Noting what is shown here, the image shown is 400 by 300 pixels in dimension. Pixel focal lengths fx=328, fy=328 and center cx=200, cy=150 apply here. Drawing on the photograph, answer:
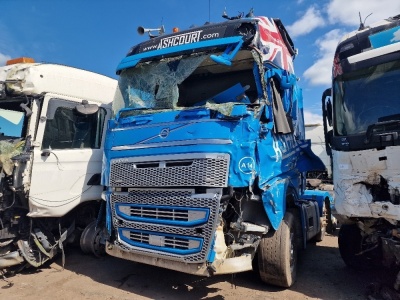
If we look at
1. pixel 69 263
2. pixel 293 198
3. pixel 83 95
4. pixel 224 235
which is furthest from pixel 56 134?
pixel 293 198

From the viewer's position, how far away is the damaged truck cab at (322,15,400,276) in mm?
3887

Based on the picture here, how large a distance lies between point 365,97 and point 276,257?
2376 mm

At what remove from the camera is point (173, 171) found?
398cm

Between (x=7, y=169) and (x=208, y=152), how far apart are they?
3.01 metres

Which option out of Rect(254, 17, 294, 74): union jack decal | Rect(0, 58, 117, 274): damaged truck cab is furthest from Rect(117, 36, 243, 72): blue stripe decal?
Rect(0, 58, 117, 274): damaged truck cab

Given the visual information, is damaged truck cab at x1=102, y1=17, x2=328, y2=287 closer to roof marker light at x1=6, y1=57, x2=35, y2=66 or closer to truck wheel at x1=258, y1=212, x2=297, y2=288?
truck wheel at x1=258, y1=212, x2=297, y2=288

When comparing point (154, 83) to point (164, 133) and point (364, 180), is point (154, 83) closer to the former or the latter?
point (164, 133)

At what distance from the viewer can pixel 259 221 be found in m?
4.21

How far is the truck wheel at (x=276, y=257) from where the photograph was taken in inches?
166

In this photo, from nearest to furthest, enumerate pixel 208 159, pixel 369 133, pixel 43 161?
pixel 208 159, pixel 369 133, pixel 43 161

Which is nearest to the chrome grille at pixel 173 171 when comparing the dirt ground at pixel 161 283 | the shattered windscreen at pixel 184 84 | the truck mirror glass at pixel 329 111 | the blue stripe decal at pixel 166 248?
the blue stripe decal at pixel 166 248

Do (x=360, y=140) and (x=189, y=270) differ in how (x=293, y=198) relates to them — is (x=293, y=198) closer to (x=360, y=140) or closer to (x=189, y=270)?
(x=360, y=140)

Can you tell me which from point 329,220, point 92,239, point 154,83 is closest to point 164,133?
point 154,83

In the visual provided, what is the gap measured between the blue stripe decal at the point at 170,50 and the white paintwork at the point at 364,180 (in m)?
2.11
